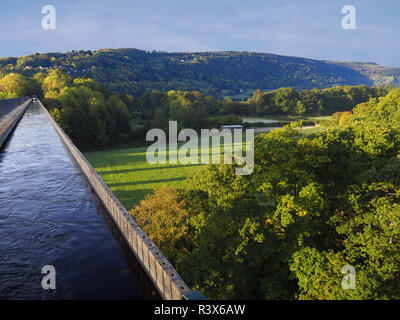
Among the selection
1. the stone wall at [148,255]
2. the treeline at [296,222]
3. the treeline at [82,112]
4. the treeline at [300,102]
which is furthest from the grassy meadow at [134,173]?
the treeline at [300,102]

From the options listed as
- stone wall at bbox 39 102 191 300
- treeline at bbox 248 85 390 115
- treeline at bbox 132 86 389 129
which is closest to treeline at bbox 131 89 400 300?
stone wall at bbox 39 102 191 300

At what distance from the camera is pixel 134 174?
60625mm

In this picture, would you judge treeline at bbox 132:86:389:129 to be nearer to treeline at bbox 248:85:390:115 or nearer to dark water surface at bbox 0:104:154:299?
treeline at bbox 248:85:390:115

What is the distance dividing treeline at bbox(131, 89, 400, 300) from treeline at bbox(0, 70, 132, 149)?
71.8 m

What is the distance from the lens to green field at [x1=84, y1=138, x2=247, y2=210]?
49841mm

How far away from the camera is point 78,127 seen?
89500mm

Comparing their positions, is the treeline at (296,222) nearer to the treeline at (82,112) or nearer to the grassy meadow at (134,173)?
the grassy meadow at (134,173)

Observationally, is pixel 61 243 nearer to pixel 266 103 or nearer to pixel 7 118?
pixel 7 118

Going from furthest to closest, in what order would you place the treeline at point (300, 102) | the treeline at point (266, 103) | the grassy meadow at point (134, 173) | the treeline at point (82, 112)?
the treeline at point (300, 102) < the treeline at point (266, 103) < the treeline at point (82, 112) < the grassy meadow at point (134, 173)

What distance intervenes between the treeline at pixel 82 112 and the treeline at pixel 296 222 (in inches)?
2828

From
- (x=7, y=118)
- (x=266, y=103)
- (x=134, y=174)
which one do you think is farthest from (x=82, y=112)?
(x=266, y=103)

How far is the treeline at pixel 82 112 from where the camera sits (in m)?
86.9
